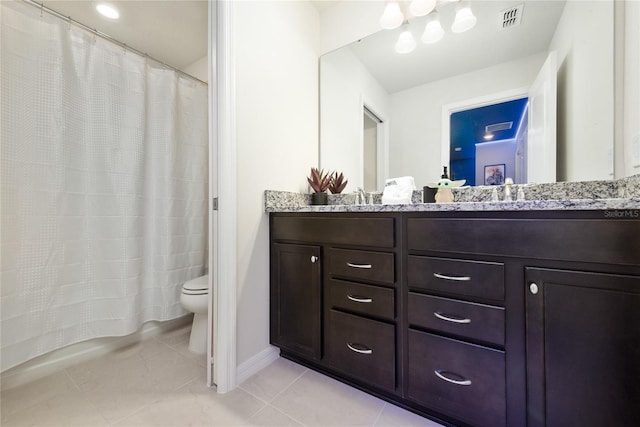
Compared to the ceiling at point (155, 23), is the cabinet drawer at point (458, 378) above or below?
below

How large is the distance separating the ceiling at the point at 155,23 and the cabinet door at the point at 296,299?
1.78m

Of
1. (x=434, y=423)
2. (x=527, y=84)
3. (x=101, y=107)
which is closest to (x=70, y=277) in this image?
(x=101, y=107)

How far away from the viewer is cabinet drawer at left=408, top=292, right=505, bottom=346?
0.84 m

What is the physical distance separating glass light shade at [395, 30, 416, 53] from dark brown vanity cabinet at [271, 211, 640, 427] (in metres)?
1.19

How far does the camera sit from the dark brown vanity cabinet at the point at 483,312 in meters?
0.69

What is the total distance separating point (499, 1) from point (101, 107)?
2339 millimetres

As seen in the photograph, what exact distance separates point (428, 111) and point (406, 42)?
0.46 meters

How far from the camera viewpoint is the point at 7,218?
118 centimetres

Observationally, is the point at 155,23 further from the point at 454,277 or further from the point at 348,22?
the point at 454,277

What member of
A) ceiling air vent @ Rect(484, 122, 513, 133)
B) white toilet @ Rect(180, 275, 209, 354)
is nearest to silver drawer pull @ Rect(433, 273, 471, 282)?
ceiling air vent @ Rect(484, 122, 513, 133)

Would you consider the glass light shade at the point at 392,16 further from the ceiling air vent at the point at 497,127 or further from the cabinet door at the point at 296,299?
the cabinet door at the point at 296,299

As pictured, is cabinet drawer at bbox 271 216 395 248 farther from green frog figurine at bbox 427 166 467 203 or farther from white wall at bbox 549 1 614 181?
white wall at bbox 549 1 614 181

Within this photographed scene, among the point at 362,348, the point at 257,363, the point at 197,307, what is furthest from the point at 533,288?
the point at 197,307

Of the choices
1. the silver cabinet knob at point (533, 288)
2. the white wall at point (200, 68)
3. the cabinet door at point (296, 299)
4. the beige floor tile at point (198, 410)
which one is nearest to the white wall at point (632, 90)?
the silver cabinet knob at point (533, 288)
